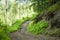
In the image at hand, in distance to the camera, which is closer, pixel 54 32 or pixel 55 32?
pixel 55 32

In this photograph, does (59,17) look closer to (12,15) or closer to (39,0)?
(39,0)

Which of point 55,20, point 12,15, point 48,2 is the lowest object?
point 12,15

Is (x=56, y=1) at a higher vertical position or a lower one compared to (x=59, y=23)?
higher

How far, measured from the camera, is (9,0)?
52.8m

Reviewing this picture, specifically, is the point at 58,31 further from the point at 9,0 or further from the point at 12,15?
the point at 9,0

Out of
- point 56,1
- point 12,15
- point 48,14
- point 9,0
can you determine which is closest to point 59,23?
point 48,14

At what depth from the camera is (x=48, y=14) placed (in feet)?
71.4

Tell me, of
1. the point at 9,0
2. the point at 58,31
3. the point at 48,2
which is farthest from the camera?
the point at 9,0

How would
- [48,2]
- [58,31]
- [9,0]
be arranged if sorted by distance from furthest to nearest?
[9,0], [48,2], [58,31]

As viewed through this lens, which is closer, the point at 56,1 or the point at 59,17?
the point at 59,17

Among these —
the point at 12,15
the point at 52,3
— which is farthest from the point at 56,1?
the point at 12,15

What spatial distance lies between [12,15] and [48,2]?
89.5 ft

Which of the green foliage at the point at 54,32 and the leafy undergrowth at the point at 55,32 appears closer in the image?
the leafy undergrowth at the point at 55,32

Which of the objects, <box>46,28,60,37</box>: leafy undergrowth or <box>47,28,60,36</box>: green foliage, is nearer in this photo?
<box>46,28,60,37</box>: leafy undergrowth
